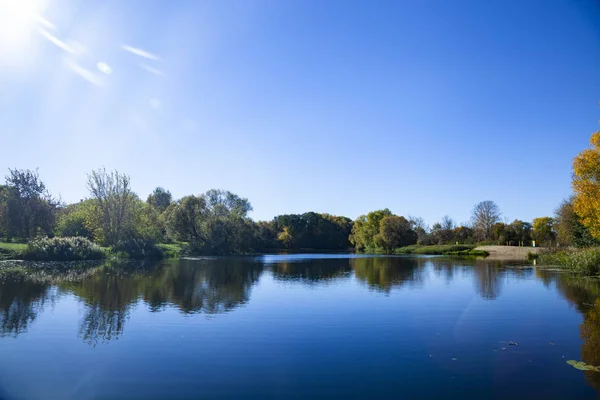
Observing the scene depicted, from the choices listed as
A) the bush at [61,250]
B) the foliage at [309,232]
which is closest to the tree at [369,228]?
the foliage at [309,232]

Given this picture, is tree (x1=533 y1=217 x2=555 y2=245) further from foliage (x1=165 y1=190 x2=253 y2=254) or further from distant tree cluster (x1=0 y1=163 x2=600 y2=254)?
foliage (x1=165 y1=190 x2=253 y2=254)

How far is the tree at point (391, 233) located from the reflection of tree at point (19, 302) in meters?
69.2

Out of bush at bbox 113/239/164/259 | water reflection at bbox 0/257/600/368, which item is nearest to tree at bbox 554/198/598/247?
water reflection at bbox 0/257/600/368

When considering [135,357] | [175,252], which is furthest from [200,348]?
[175,252]

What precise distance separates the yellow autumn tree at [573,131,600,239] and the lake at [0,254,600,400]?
9.39 m

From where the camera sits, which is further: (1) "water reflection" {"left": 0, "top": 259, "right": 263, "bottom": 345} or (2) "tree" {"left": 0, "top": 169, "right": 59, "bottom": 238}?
(2) "tree" {"left": 0, "top": 169, "right": 59, "bottom": 238}

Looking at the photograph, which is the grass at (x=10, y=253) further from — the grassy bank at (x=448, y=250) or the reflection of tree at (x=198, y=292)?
the grassy bank at (x=448, y=250)

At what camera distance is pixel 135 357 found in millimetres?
9438

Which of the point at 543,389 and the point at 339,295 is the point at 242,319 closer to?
the point at 339,295

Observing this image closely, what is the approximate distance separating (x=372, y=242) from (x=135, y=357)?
8596 cm

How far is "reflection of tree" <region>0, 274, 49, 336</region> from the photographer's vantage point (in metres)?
12.0

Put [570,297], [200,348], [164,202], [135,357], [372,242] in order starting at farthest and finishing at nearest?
[164,202]
[372,242]
[570,297]
[200,348]
[135,357]

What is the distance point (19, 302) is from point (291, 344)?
1119 cm

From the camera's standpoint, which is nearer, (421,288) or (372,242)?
(421,288)
